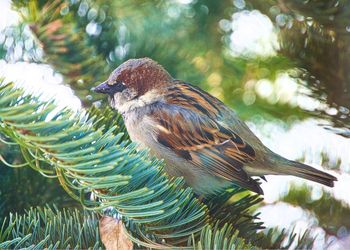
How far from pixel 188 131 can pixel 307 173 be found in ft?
0.46

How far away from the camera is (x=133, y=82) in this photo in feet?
2.52

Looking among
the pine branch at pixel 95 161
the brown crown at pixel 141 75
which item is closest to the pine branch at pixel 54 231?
the pine branch at pixel 95 161

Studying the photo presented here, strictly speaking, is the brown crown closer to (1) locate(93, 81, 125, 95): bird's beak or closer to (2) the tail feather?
(1) locate(93, 81, 125, 95): bird's beak

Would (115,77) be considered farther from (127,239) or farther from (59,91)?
(127,239)

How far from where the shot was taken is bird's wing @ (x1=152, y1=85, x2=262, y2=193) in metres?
0.73

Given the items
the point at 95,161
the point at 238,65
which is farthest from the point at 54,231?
the point at 238,65

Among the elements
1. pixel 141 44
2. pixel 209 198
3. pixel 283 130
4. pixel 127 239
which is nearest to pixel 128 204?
pixel 127 239

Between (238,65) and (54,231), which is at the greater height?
(238,65)

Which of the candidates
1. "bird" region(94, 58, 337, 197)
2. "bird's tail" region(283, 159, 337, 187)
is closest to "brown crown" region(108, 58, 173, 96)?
"bird" region(94, 58, 337, 197)

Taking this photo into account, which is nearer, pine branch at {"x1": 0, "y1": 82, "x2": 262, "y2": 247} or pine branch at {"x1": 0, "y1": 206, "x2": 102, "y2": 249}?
pine branch at {"x1": 0, "y1": 82, "x2": 262, "y2": 247}

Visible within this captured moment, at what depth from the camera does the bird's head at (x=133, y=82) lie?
0.73 metres

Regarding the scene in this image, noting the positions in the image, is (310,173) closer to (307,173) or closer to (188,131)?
(307,173)

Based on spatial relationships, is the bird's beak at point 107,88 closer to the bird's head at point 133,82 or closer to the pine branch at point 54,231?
the bird's head at point 133,82

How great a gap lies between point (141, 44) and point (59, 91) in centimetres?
11
